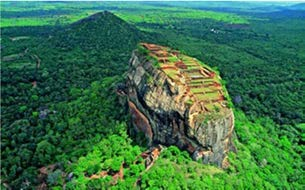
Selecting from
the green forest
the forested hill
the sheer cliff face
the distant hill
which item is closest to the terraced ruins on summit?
the sheer cliff face

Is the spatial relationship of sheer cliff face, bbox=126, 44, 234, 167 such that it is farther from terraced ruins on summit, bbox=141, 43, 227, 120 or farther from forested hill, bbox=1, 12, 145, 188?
forested hill, bbox=1, 12, 145, 188

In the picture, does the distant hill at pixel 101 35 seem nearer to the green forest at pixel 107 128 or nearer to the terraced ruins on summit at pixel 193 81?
the green forest at pixel 107 128

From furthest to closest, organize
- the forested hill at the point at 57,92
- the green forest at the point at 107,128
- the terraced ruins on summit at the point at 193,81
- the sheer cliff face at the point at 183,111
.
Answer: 1. the forested hill at the point at 57,92
2. the terraced ruins on summit at the point at 193,81
3. the sheer cliff face at the point at 183,111
4. the green forest at the point at 107,128

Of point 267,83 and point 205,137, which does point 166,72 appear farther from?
point 267,83

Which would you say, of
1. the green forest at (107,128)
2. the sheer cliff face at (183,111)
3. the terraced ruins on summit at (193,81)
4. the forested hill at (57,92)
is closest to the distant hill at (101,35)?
the forested hill at (57,92)

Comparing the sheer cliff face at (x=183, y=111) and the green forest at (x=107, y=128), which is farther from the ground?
the sheer cliff face at (x=183, y=111)

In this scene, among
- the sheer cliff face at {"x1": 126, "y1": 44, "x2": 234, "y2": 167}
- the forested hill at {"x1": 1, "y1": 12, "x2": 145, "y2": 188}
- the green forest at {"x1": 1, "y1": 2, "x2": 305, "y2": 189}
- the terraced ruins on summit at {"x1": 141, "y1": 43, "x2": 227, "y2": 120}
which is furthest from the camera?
the forested hill at {"x1": 1, "y1": 12, "x2": 145, "y2": 188}

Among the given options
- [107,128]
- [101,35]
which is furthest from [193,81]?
[101,35]
